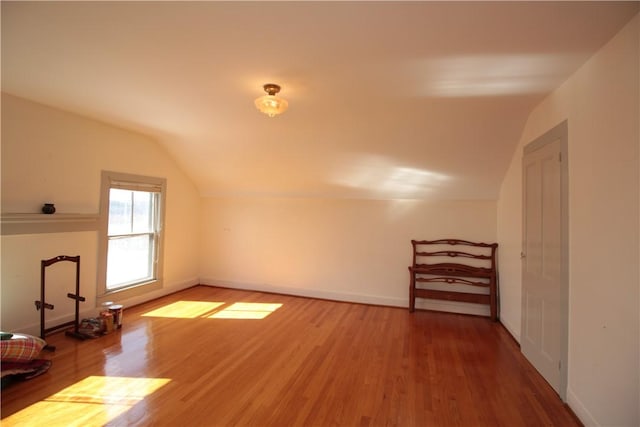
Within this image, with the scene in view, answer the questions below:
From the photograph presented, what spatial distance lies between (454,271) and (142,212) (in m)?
4.57

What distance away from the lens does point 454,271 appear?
169 inches

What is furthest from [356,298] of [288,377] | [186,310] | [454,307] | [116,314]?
[116,314]

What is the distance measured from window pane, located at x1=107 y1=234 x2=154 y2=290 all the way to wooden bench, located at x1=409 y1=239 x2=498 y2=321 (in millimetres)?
3937

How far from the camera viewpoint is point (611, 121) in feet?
6.15

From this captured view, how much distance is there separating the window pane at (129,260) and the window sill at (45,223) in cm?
48

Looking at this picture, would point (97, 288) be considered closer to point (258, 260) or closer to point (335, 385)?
point (258, 260)

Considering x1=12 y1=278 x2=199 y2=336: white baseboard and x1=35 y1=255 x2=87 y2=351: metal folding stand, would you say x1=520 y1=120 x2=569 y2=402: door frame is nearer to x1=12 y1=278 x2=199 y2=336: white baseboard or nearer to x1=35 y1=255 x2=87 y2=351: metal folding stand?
x1=35 y1=255 x2=87 y2=351: metal folding stand

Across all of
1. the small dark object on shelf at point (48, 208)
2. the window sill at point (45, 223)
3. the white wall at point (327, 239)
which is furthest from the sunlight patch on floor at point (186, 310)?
the small dark object on shelf at point (48, 208)

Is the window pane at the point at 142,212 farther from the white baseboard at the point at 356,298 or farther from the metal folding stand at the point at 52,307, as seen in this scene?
the white baseboard at the point at 356,298

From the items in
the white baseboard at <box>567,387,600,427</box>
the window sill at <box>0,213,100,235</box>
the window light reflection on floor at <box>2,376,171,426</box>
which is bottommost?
the window light reflection on floor at <box>2,376,171,426</box>

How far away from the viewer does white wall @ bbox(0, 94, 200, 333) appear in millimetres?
3053

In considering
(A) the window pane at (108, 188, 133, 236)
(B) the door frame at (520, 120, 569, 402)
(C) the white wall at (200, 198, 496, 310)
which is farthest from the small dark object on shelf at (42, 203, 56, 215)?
(B) the door frame at (520, 120, 569, 402)

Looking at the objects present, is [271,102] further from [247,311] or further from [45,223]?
[247,311]

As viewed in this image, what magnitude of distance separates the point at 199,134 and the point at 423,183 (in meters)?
3.06
